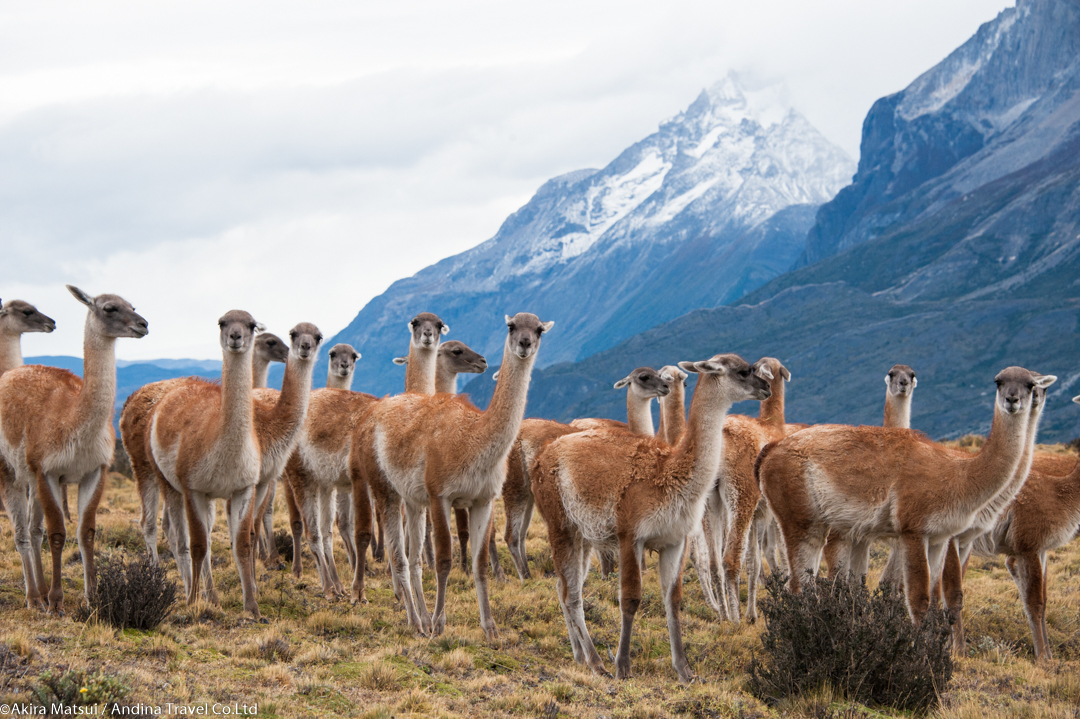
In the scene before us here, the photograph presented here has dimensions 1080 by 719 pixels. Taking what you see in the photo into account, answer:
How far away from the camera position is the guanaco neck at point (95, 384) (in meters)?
9.27

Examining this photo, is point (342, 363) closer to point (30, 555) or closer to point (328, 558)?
point (328, 558)

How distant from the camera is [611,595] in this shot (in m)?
11.8

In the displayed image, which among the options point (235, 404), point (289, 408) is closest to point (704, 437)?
point (289, 408)

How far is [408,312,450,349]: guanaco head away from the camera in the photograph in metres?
13.4

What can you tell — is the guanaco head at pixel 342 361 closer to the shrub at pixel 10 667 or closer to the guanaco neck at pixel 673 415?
the guanaco neck at pixel 673 415

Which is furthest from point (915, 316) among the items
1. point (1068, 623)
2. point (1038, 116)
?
point (1068, 623)

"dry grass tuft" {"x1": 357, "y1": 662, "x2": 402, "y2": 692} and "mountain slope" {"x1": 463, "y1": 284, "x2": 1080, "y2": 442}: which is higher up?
"mountain slope" {"x1": 463, "y1": 284, "x2": 1080, "y2": 442}

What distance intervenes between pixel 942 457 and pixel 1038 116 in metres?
→ 222

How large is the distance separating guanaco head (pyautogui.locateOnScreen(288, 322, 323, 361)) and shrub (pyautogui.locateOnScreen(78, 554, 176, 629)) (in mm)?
2968

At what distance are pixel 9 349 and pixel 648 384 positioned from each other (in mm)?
8625

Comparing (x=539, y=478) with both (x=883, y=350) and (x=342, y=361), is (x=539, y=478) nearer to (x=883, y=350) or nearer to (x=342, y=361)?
(x=342, y=361)

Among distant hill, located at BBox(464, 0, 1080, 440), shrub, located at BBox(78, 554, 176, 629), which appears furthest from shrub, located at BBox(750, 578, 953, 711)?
distant hill, located at BBox(464, 0, 1080, 440)

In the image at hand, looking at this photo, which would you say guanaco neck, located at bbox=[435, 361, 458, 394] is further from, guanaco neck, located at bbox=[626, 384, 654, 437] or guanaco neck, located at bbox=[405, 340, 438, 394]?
guanaco neck, located at bbox=[626, 384, 654, 437]

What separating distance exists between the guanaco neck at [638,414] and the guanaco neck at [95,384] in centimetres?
636
